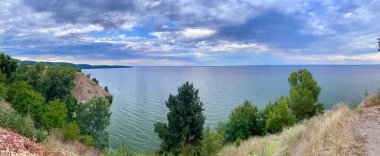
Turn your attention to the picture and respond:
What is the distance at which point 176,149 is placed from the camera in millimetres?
31016

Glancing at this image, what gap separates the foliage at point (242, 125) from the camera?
1639 inches

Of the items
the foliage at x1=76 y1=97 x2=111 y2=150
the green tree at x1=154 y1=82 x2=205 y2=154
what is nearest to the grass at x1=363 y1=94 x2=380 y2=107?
the green tree at x1=154 y1=82 x2=205 y2=154

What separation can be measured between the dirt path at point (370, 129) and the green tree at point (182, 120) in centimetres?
2059

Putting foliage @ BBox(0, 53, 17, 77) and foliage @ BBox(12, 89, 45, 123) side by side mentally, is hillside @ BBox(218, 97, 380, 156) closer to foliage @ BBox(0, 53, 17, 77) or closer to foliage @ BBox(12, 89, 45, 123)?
foliage @ BBox(12, 89, 45, 123)

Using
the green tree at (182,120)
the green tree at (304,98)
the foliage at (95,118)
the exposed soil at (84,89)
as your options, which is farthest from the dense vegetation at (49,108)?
the green tree at (304,98)

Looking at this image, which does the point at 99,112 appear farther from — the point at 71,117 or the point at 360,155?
the point at 360,155

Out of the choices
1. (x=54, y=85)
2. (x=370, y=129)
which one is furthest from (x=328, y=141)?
(x=54, y=85)

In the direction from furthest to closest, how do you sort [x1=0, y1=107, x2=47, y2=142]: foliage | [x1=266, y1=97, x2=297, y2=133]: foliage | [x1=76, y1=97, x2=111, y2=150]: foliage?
[x1=76, y1=97, x2=111, y2=150]: foliage < [x1=266, y1=97, x2=297, y2=133]: foliage < [x1=0, y1=107, x2=47, y2=142]: foliage

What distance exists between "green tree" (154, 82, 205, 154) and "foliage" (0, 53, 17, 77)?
39281mm

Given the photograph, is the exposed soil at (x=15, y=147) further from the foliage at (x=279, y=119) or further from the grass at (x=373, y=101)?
the foliage at (x=279, y=119)

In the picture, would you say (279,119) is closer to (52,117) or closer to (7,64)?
(52,117)

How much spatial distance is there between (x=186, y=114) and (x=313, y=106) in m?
22.5

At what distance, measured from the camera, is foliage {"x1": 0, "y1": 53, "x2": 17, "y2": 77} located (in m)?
54.3

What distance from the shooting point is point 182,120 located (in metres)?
31.6
